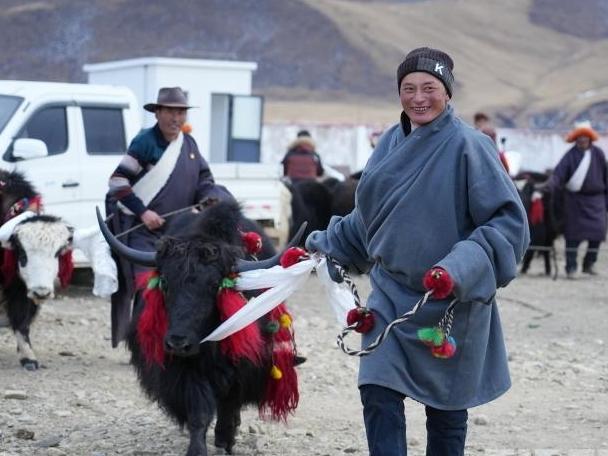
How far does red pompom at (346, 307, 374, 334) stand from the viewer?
424cm

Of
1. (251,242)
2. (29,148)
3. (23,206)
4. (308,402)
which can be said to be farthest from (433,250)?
(29,148)

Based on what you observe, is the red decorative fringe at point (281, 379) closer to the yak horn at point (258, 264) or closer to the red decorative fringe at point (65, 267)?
the yak horn at point (258, 264)

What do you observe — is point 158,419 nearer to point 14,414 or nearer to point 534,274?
point 14,414

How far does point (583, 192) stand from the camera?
1455 centimetres

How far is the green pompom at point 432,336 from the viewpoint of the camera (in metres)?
4.04

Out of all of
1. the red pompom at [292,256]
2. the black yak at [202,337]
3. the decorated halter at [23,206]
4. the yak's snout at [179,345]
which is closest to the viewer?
the red pompom at [292,256]

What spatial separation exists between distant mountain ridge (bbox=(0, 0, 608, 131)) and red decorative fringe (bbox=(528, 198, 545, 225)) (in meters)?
33.2

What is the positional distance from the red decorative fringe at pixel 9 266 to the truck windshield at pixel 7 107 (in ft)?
7.46

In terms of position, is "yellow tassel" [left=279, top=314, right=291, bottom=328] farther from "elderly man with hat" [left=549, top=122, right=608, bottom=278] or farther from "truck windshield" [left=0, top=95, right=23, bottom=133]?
"elderly man with hat" [left=549, top=122, right=608, bottom=278]

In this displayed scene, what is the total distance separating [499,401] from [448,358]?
137 inches

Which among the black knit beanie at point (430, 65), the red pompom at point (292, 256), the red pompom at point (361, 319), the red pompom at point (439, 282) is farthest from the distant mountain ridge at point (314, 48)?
the red pompom at point (439, 282)

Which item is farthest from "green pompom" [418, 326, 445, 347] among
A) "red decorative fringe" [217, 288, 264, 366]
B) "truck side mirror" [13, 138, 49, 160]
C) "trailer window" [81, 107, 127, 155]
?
"trailer window" [81, 107, 127, 155]

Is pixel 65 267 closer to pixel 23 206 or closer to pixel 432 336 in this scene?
pixel 23 206

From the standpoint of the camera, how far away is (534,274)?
49.1 feet
